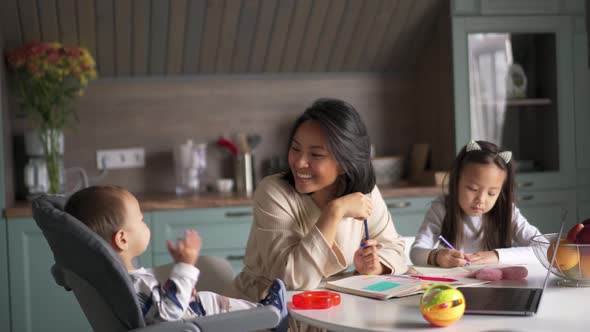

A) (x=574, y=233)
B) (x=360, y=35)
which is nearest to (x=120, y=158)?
(x=360, y=35)

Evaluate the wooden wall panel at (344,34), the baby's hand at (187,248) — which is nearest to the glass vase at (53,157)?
the wooden wall panel at (344,34)

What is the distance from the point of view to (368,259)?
1.82m

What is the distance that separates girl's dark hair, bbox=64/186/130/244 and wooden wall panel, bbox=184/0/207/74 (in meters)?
2.07

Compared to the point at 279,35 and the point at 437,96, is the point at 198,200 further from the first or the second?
the point at 437,96

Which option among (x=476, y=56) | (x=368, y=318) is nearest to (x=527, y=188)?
(x=476, y=56)

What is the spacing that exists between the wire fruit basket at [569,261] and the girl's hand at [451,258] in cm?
27

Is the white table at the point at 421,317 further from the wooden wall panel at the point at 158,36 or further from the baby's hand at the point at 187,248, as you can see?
the wooden wall panel at the point at 158,36

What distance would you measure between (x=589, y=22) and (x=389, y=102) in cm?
115

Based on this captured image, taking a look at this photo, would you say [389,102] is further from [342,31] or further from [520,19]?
[520,19]

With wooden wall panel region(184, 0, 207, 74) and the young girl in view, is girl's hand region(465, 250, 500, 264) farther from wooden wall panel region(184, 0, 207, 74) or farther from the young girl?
wooden wall panel region(184, 0, 207, 74)

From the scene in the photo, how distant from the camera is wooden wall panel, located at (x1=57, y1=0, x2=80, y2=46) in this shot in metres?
3.32

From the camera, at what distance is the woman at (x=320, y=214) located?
1742 mm

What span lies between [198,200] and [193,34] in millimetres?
873

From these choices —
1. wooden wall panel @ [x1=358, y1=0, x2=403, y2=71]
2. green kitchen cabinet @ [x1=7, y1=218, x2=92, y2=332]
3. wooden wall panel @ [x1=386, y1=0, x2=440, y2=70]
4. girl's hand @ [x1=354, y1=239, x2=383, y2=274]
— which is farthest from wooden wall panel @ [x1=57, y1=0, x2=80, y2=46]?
girl's hand @ [x1=354, y1=239, x2=383, y2=274]
